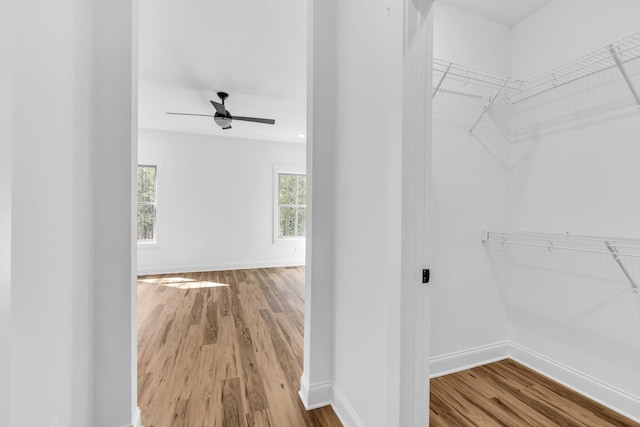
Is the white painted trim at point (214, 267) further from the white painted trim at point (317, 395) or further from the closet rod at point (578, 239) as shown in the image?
the closet rod at point (578, 239)

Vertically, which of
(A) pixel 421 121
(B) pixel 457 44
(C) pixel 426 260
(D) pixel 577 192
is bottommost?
(C) pixel 426 260

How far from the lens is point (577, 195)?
188cm

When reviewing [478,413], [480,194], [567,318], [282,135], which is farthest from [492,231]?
[282,135]

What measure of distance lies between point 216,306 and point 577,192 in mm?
3598

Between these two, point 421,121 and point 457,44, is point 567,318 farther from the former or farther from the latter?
point 457,44

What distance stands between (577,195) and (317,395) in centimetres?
210

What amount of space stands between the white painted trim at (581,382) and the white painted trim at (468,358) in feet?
0.32

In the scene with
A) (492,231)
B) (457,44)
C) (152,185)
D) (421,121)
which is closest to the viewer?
(421,121)

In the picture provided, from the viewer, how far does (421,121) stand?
112cm

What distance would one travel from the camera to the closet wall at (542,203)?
5.56 ft

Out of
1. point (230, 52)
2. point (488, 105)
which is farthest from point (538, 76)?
point (230, 52)

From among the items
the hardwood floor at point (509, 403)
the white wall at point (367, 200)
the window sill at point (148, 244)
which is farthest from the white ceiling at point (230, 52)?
the hardwood floor at point (509, 403)

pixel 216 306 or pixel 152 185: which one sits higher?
pixel 152 185

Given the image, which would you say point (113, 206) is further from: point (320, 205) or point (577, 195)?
point (577, 195)
